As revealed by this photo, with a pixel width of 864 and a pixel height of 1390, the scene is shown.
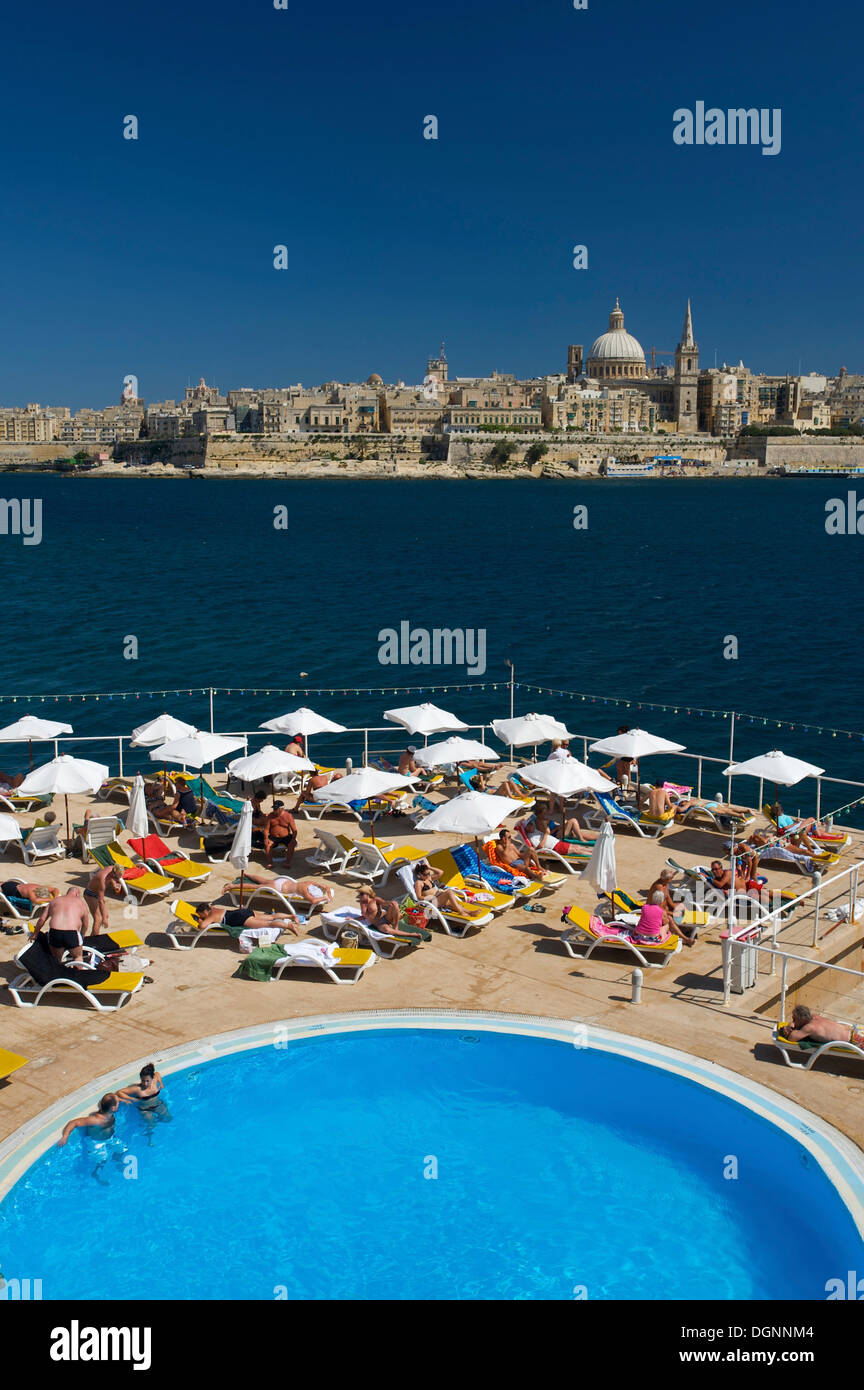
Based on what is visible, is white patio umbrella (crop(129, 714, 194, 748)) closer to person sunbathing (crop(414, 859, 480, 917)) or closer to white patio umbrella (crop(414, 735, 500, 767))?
white patio umbrella (crop(414, 735, 500, 767))

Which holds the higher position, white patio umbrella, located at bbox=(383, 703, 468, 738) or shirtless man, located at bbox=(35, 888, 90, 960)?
white patio umbrella, located at bbox=(383, 703, 468, 738)

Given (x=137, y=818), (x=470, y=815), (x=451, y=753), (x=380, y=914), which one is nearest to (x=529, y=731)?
(x=451, y=753)

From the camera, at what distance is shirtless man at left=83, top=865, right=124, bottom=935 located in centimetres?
996

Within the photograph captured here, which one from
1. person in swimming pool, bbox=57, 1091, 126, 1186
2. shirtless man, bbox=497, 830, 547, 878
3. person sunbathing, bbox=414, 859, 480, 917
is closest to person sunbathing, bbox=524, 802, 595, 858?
shirtless man, bbox=497, 830, 547, 878

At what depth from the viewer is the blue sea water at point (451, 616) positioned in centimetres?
2832

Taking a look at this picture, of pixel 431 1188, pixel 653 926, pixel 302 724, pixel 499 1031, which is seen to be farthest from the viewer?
pixel 302 724

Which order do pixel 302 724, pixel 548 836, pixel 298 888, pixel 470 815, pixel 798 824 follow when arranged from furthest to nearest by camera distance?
pixel 302 724 → pixel 798 824 → pixel 548 836 → pixel 470 815 → pixel 298 888

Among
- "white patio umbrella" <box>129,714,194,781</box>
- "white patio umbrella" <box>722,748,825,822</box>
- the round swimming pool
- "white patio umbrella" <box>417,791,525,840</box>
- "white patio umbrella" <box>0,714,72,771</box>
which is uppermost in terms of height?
"white patio umbrella" <box>0,714,72,771</box>

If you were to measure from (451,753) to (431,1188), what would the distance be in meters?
7.08

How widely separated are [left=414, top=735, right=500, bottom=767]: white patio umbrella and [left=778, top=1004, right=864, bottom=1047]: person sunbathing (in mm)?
6291

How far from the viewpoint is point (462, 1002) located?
358 inches

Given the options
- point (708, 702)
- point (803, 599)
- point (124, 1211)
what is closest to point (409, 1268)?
point (124, 1211)

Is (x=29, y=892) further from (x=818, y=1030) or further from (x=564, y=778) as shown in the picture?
(x=818, y=1030)
